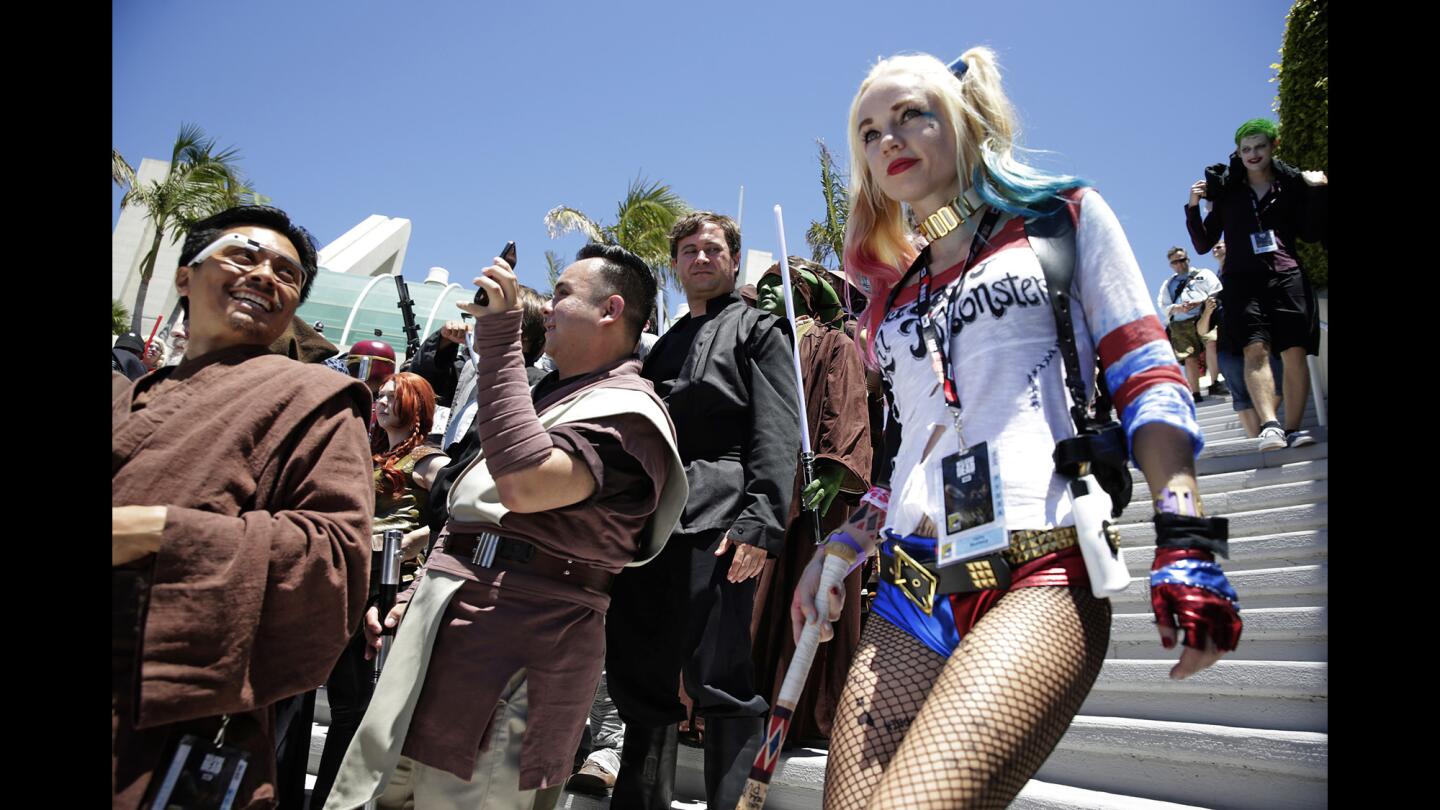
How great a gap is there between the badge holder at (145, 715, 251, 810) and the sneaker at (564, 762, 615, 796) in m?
2.29

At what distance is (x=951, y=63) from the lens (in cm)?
222

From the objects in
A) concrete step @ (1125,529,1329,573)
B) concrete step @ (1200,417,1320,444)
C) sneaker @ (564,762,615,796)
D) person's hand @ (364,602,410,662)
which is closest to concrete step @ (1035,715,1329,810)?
concrete step @ (1125,529,1329,573)

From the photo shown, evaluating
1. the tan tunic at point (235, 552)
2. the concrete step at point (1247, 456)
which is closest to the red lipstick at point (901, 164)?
the tan tunic at point (235, 552)

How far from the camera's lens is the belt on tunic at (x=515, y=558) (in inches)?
102

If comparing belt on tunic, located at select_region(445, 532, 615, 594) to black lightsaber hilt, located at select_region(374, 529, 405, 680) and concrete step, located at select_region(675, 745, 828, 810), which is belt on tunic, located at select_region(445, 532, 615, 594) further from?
concrete step, located at select_region(675, 745, 828, 810)

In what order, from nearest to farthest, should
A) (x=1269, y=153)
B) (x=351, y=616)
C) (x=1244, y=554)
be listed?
(x=351, y=616), (x=1244, y=554), (x=1269, y=153)

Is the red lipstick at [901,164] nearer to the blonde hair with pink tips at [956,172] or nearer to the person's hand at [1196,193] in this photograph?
the blonde hair with pink tips at [956,172]

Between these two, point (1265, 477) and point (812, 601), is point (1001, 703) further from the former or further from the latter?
point (1265, 477)

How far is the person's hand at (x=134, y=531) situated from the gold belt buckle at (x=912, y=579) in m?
1.36

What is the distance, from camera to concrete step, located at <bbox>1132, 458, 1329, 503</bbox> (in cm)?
573

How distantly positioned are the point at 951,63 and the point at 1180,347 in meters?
11.6
